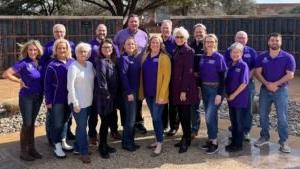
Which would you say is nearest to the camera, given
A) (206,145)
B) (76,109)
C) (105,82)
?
(76,109)

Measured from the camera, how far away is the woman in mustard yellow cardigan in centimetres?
641

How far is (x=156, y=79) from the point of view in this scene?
649cm

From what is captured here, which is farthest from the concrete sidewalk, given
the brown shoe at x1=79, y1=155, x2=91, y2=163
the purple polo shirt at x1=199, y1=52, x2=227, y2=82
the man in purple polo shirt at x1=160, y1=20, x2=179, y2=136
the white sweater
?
the purple polo shirt at x1=199, y1=52, x2=227, y2=82

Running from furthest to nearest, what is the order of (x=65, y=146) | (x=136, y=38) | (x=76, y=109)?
(x=136, y=38) < (x=65, y=146) < (x=76, y=109)

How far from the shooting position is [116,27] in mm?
17219

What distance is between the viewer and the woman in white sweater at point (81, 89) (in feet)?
19.7

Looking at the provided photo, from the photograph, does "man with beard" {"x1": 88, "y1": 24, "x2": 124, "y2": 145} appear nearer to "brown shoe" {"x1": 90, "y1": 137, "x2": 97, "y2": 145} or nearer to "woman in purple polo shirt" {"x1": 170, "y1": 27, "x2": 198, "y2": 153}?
"brown shoe" {"x1": 90, "y1": 137, "x2": 97, "y2": 145}

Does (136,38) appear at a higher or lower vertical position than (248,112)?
higher

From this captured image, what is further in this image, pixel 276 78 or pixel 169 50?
pixel 169 50

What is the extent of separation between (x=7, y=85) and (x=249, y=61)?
391 inches

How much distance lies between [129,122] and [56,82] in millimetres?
1198

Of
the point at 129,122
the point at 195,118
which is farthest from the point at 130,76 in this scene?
the point at 195,118

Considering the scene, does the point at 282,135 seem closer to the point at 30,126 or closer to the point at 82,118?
the point at 82,118

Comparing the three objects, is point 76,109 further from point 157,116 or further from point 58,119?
point 157,116
